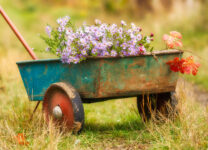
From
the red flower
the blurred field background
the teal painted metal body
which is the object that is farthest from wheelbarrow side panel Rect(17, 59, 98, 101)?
the red flower

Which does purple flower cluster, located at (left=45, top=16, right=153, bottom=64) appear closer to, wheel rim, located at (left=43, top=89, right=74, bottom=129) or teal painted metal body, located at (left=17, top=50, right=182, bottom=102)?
teal painted metal body, located at (left=17, top=50, right=182, bottom=102)

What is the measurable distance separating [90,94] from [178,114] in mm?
1009

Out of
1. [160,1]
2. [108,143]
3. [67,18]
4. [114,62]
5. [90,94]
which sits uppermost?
[160,1]

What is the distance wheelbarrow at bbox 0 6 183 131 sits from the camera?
3.36 metres

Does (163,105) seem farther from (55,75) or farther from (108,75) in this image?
(55,75)

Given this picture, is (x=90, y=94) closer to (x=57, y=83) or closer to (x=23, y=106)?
(x=57, y=83)

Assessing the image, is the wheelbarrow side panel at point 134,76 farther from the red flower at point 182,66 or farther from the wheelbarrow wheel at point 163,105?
the wheelbarrow wheel at point 163,105

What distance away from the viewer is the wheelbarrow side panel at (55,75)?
3384 millimetres

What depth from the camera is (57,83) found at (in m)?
3.54

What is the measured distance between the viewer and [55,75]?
3641 millimetres

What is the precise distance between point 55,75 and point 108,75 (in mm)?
595

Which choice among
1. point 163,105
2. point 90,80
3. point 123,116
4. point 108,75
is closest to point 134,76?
point 108,75

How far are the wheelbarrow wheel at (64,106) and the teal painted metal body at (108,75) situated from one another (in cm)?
9

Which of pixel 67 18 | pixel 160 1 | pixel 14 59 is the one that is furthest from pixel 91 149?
pixel 160 1
